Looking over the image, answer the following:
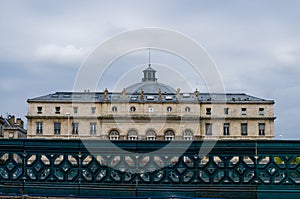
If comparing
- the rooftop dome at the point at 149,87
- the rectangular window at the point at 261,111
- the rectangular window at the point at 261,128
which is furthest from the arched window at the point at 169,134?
the rectangular window at the point at 261,111

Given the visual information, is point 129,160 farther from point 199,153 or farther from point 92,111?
point 92,111

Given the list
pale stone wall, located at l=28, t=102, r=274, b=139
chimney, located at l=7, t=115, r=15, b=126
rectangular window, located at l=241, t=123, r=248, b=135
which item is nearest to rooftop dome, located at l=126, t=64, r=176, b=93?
pale stone wall, located at l=28, t=102, r=274, b=139

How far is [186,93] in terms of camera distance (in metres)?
83.6

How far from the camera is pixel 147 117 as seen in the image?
3145 inches

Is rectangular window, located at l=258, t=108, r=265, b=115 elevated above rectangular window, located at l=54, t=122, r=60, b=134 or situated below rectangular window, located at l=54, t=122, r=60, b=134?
above

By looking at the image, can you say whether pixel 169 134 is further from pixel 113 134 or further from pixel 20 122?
pixel 20 122

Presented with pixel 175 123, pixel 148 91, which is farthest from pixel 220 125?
pixel 148 91

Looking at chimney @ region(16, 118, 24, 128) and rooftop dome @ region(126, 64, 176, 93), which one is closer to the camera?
rooftop dome @ region(126, 64, 176, 93)

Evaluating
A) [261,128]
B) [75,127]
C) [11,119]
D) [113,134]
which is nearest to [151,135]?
[113,134]

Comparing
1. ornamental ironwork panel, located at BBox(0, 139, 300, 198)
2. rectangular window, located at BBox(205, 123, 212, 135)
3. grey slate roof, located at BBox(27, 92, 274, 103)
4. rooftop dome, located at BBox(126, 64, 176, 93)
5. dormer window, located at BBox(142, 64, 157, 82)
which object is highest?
dormer window, located at BBox(142, 64, 157, 82)

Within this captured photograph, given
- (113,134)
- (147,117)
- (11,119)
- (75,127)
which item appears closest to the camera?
(75,127)

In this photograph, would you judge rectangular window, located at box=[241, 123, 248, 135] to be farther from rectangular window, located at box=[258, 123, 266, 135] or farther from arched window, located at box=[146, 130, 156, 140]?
arched window, located at box=[146, 130, 156, 140]

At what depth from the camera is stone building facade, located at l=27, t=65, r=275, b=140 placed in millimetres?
79000

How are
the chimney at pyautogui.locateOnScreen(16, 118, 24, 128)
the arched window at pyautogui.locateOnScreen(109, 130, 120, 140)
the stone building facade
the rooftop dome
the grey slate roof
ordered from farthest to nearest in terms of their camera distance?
the chimney at pyautogui.locateOnScreen(16, 118, 24, 128) → the rooftop dome → the grey slate roof → the arched window at pyautogui.locateOnScreen(109, 130, 120, 140) → the stone building facade
